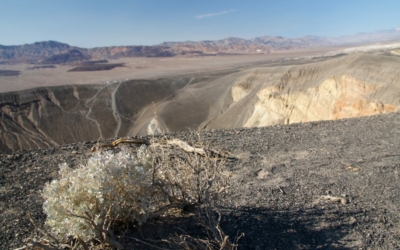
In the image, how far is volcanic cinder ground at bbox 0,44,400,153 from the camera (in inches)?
789

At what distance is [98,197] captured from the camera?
318cm

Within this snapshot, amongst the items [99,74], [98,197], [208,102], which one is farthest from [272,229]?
[99,74]

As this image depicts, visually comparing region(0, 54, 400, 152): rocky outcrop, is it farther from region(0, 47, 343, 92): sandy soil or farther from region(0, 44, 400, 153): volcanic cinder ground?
region(0, 47, 343, 92): sandy soil

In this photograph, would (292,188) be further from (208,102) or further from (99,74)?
(99,74)

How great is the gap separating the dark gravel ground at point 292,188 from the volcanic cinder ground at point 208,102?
1.86 m

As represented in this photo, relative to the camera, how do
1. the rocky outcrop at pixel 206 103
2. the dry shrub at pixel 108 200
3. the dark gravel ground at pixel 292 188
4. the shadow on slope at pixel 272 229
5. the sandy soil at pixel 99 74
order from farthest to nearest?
the sandy soil at pixel 99 74 < the rocky outcrop at pixel 206 103 < the dark gravel ground at pixel 292 188 < the shadow on slope at pixel 272 229 < the dry shrub at pixel 108 200

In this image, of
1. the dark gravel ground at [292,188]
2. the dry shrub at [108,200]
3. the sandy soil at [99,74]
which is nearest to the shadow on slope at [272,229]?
the dark gravel ground at [292,188]

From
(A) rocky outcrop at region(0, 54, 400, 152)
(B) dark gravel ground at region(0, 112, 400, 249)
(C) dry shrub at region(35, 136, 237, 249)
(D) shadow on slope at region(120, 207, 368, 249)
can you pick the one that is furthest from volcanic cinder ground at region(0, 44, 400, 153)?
(B) dark gravel ground at region(0, 112, 400, 249)

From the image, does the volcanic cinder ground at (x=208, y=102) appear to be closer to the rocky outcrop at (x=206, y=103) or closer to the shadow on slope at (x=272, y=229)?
the rocky outcrop at (x=206, y=103)

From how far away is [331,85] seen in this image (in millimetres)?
22547

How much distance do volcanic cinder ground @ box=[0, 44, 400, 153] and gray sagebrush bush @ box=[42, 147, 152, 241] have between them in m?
0.83

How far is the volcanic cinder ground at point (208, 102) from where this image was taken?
20.0m

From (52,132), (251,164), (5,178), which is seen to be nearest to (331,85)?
(251,164)

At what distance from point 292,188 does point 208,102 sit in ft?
125
